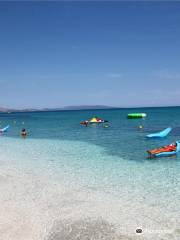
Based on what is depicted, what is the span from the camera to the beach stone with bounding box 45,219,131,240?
809cm

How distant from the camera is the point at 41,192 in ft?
40.9

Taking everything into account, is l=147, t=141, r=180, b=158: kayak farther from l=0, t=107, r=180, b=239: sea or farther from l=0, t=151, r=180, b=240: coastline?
l=0, t=151, r=180, b=240: coastline

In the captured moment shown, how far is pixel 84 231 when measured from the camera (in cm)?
845

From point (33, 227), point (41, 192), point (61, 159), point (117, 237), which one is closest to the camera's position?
point (117, 237)

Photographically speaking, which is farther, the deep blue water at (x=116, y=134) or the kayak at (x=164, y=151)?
the deep blue water at (x=116, y=134)

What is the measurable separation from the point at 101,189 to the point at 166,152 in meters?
9.09

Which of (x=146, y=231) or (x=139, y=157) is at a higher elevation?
(x=139, y=157)

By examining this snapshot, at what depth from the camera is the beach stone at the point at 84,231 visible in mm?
8086

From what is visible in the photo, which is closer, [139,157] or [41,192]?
[41,192]

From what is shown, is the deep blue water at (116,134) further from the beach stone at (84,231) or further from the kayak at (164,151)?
the beach stone at (84,231)

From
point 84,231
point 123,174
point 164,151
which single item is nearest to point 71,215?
point 84,231

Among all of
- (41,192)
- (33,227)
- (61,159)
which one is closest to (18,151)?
(61,159)

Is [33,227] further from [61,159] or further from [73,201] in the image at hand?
[61,159]

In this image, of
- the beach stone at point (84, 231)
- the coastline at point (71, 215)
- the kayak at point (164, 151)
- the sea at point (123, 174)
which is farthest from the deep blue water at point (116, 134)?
the beach stone at point (84, 231)
